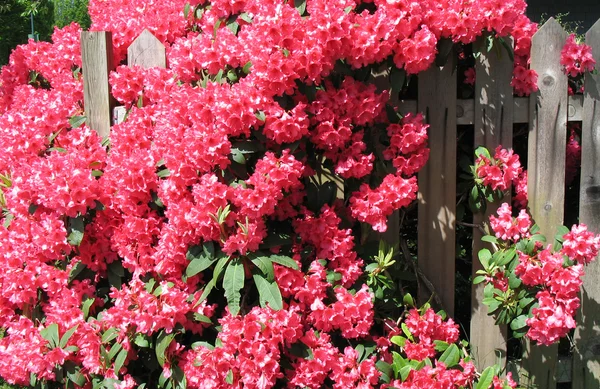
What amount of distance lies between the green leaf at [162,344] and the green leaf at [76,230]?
0.53 meters

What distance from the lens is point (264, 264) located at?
2.46 meters

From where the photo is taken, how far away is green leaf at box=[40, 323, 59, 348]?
269 centimetres

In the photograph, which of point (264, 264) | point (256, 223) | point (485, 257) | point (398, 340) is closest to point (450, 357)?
point (398, 340)

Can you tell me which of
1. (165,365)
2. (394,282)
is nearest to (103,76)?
(165,365)

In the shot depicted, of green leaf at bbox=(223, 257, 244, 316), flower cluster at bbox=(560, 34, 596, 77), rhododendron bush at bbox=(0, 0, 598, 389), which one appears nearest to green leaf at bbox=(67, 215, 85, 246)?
rhododendron bush at bbox=(0, 0, 598, 389)

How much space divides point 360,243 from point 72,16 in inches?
646

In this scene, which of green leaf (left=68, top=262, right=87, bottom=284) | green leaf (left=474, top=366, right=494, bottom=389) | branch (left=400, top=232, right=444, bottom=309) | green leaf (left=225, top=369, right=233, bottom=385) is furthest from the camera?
branch (left=400, top=232, right=444, bottom=309)

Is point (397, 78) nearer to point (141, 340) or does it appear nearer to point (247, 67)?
point (247, 67)

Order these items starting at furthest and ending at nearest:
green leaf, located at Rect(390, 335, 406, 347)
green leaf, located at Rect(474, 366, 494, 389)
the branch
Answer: the branch → green leaf, located at Rect(390, 335, 406, 347) → green leaf, located at Rect(474, 366, 494, 389)

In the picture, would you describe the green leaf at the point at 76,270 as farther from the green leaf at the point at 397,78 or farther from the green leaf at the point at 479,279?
the green leaf at the point at 479,279

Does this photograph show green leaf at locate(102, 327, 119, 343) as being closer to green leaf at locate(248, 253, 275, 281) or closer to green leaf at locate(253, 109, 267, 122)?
green leaf at locate(248, 253, 275, 281)

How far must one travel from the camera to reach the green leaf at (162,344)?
98.9 inches

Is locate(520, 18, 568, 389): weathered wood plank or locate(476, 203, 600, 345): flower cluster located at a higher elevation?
locate(520, 18, 568, 389): weathered wood plank

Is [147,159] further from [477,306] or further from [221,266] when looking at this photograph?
[477,306]
